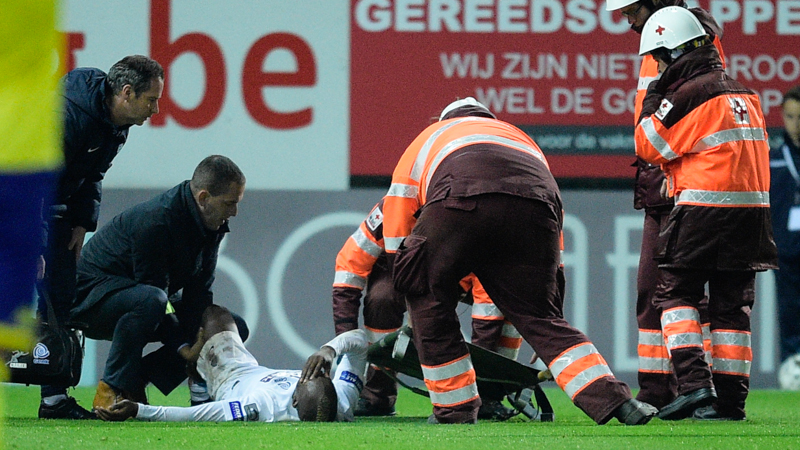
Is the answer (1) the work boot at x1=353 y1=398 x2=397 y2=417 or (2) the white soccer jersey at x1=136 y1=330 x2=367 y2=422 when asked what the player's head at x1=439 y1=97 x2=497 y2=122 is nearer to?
(2) the white soccer jersey at x1=136 y1=330 x2=367 y2=422

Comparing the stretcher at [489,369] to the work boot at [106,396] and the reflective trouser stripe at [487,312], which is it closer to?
the reflective trouser stripe at [487,312]

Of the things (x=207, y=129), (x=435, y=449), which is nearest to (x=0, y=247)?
(x=435, y=449)

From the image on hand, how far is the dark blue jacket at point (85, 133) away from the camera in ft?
15.8

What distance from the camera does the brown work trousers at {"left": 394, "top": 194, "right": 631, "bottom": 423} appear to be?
4176 mm

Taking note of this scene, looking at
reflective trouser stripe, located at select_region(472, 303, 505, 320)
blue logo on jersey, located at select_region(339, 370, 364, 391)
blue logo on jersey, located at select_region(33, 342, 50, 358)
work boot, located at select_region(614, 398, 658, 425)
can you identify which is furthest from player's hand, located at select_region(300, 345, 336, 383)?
work boot, located at select_region(614, 398, 658, 425)

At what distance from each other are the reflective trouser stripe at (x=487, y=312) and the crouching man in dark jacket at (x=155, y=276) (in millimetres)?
1192

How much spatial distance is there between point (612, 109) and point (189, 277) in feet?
10.9

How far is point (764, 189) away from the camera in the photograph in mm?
4820

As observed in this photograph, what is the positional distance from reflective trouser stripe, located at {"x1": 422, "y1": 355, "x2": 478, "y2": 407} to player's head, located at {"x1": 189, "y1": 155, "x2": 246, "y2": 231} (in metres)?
1.30

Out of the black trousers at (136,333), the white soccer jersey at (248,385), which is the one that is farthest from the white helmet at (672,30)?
the black trousers at (136,333)

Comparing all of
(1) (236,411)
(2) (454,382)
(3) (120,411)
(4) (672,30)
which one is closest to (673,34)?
(4) (672,30)

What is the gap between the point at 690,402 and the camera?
14.9 ft

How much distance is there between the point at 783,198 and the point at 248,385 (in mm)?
4071

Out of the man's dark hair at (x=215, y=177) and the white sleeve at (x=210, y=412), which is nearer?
the white sleeve at (x=210, y=412)
